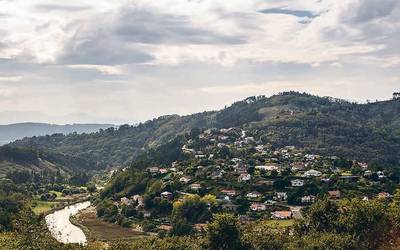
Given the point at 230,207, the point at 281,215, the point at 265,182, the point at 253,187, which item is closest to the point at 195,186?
the point at 253,187

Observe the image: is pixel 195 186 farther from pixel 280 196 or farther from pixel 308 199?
pixel 308 199

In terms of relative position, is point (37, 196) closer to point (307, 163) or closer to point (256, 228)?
point (307, 163)

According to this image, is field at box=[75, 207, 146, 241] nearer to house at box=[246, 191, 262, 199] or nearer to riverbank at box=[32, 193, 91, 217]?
riverbank at box=[32, 193, 91, 217]

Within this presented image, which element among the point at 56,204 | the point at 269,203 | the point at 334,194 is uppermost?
the point at 334,194

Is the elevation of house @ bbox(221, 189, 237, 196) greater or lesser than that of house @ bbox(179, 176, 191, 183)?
lesser

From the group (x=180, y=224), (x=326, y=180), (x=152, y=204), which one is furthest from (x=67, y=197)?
(x=326, y=180)

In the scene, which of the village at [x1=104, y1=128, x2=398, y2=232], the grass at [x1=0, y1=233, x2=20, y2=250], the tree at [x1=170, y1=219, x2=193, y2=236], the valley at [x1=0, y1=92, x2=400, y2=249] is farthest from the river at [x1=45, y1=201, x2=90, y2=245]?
the grass at [x1=0, y1=233, x2=20, y2=250]
